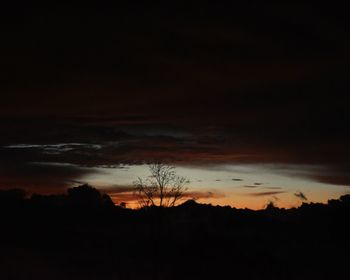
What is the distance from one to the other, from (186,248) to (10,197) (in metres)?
Result: 55.7

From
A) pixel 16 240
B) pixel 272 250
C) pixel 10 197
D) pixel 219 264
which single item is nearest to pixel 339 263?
pixel 272 250

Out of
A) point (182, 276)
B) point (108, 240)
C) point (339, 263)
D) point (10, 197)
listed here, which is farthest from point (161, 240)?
point (10, 197)

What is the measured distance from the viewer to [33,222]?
74.2m

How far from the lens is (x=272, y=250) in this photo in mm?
55250

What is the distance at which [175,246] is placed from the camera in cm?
5244

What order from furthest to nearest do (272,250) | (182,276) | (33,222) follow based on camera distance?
(33,222) → (272,250) → (182,276)

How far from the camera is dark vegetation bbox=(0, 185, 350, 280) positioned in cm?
4359

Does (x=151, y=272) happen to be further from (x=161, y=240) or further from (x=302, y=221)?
(x=302, y=221)

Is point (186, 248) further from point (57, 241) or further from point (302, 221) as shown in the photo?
point (302, 221)

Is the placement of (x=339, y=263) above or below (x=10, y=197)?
below

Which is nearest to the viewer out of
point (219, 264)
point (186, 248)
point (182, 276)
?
point (182, 276)

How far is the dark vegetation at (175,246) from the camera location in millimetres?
43594

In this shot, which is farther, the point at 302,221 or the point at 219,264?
the point at 302,221

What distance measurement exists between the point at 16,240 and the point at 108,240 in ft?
31.0
